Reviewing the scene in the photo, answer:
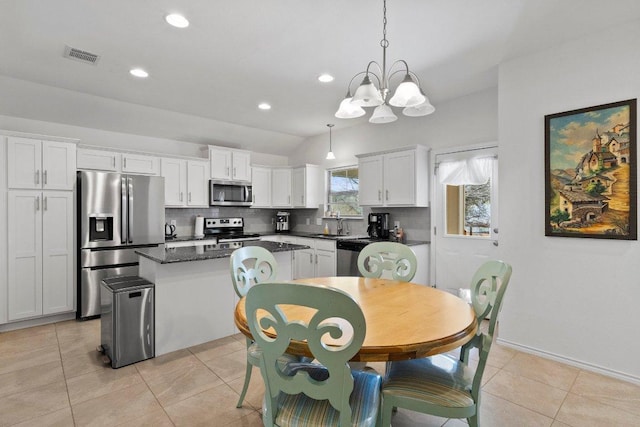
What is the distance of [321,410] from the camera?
1.32 meters

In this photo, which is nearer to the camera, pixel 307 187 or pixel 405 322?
pixel 405 322

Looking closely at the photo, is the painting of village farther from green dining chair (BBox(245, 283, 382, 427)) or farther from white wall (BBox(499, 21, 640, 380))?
green dining chair (BBox(245, 283, 382, 427))

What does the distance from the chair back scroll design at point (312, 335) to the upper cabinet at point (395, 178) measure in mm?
3325

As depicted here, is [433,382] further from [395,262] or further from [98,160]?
[98,160]

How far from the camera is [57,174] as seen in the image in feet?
12.5

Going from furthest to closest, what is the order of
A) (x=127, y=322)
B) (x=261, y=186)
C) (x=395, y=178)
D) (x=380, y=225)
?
(x=261, y=186) < (x=380, y=225) < (x=395, y=178) < (x=127, y=322)

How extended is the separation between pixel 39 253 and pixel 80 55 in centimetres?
225

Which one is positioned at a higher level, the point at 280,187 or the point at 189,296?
the point at 280,187

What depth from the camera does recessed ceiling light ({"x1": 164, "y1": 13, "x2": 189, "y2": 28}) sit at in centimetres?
241

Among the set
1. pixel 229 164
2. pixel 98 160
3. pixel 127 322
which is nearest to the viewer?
pixel 127 322

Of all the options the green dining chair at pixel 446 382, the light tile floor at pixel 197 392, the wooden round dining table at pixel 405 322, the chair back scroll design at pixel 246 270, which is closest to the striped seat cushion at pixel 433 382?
the green dining chair at pixel 446 382

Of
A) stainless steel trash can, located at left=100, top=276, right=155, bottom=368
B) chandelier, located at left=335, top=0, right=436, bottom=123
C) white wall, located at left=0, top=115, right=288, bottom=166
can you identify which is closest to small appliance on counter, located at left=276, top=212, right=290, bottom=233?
white wall, located at left=0, top=115, right=288, bottom=166

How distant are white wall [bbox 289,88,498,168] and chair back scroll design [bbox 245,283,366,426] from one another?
360cm

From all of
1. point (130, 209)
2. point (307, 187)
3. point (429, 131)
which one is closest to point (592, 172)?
point (429, 131)
